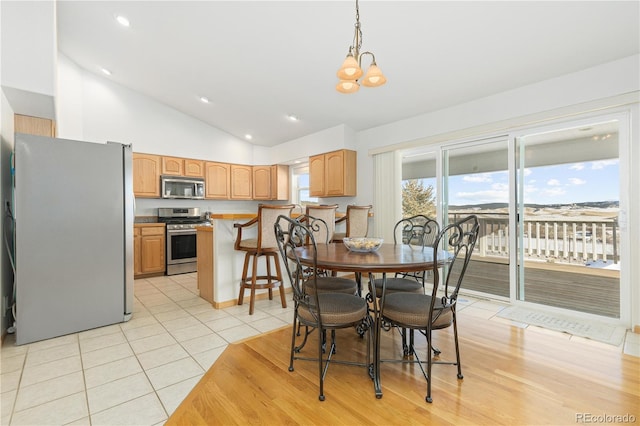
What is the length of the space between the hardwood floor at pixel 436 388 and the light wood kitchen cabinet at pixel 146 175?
3.89 m

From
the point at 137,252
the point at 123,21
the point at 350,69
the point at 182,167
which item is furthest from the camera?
the point at 182,167

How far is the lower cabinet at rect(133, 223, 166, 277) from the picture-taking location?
15.6 ft

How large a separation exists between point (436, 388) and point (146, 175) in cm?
531

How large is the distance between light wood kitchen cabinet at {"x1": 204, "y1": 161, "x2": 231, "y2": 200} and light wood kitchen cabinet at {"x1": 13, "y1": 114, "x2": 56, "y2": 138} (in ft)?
8.92

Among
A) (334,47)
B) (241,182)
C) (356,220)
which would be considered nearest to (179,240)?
(241,182)

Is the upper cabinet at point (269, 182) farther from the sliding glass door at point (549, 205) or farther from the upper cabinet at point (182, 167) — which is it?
the sliding glass door at point (549, 205)

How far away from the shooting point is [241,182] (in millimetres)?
6297

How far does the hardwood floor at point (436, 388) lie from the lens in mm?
1528

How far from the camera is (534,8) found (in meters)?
2.25

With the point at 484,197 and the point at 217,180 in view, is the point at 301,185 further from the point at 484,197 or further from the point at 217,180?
the point at 484,197

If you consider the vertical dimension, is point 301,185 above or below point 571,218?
above

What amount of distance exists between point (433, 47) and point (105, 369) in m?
3.85

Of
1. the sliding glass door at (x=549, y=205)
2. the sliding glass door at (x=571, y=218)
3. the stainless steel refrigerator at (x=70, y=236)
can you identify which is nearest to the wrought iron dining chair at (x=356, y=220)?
the sliding glass door at (x=549, y=205)

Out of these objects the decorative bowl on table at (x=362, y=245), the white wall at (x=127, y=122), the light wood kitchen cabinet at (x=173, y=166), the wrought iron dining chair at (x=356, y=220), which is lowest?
the decorative bowl on table at (x=362, y=245)
